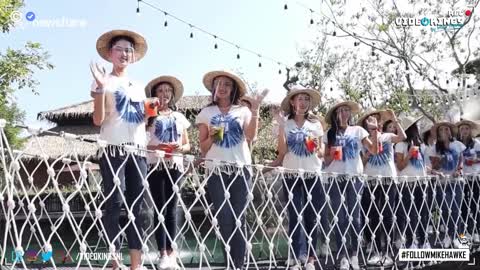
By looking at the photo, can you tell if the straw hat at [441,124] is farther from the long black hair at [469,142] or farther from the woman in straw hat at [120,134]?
the woman in straw hat at [120,134]

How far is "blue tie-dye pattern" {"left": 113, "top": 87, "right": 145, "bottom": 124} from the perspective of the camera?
2457 mm

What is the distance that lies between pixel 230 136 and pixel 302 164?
0.56 m

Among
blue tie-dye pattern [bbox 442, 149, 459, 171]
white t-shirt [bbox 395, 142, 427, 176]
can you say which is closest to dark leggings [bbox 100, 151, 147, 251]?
white t-shirt [bbox 395, 142, 427, 176]

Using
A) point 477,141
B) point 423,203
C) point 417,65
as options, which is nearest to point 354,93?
point 417,65

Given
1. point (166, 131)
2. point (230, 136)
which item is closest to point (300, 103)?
point (230, 136)

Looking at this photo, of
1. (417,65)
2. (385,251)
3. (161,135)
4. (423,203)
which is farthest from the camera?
(417,65)

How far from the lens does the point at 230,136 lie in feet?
9.10

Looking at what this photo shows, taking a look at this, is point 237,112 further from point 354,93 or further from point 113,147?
point 354,93

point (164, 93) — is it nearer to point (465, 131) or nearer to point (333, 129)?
point (333, 129)

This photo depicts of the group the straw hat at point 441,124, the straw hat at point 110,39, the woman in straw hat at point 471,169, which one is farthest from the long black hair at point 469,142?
the straw hat at point 110,39

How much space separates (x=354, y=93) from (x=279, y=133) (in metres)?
9.24

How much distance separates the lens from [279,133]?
315 centimetres

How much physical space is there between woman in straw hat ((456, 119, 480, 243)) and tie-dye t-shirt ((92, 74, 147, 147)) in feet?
11.2

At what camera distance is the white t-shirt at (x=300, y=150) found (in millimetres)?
3137
